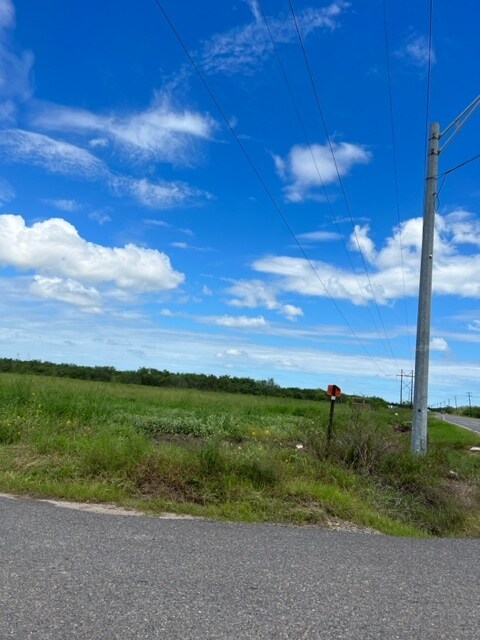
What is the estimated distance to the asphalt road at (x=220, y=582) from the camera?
354 cm

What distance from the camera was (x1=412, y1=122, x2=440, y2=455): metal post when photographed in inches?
454

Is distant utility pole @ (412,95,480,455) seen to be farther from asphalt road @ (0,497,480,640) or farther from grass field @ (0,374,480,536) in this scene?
asphalt road @ (0,497,480,640)

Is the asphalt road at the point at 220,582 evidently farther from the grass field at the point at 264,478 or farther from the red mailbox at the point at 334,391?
the red mailbox at the point at 334,391

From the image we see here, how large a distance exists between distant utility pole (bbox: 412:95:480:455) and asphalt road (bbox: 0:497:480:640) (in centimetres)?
534

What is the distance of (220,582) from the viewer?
14.2 feet

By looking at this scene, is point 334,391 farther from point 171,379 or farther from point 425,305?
point 171,379

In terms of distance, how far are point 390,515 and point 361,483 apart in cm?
112

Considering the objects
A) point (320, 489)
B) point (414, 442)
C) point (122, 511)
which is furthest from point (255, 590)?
point (414, 442)

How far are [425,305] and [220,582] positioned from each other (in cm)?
898

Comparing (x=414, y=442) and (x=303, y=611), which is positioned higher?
(x=414, y=442)

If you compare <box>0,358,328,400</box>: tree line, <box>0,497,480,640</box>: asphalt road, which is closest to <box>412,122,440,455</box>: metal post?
<box>0,497,480,640</box>: asphalt road

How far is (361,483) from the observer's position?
9.10m

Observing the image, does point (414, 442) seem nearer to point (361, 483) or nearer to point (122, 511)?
point (361, 483)

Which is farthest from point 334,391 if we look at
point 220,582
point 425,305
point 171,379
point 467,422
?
point 171,379
